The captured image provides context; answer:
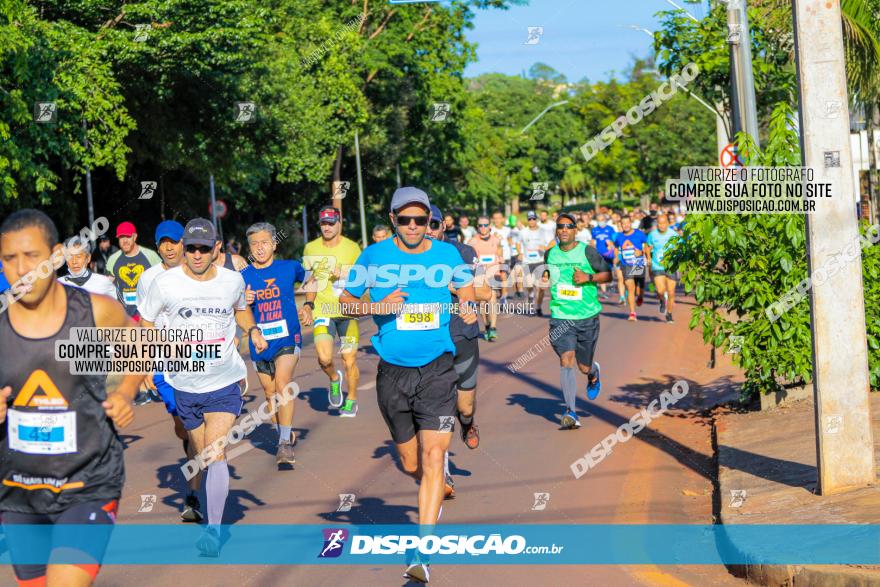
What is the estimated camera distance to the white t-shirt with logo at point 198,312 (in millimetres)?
7457

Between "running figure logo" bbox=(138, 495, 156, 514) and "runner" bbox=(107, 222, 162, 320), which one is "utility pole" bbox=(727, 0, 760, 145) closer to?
"runner" bbox=(107, 222, 162, 320)

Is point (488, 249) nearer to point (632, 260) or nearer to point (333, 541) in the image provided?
point (632, 260)

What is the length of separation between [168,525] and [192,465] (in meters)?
0.45

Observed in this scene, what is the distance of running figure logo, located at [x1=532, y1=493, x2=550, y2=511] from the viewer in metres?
8.15

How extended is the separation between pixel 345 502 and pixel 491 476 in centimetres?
134

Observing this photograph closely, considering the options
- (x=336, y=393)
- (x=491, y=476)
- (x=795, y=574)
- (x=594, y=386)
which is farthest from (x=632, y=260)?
(x=795, y=574)

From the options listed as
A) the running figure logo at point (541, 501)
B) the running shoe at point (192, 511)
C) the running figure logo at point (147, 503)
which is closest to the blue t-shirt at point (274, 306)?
the running figure logo at point (147, 503)

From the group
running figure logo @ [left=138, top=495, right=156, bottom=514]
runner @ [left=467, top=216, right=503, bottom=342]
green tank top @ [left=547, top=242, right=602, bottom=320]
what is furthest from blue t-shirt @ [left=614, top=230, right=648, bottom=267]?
running figure logo @ [left=138, top=495, right=156, bottom=514]

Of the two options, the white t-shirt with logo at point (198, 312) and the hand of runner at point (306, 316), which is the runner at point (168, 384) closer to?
the white t-shirt with logo at point (198, 312)

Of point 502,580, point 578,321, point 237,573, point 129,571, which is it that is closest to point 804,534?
point 502,580

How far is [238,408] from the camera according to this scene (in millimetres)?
7574

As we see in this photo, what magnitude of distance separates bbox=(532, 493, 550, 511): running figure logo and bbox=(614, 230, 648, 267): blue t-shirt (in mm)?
14010

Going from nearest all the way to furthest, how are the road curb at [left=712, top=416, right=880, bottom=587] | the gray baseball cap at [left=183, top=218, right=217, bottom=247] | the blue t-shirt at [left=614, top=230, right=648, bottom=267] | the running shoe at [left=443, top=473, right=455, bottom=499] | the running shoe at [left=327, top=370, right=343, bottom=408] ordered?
the road curb at [left=712, top=416, right=880, bottom=587]
the gray baseball cap at [left=183, top=218, right=217, bottom=247]
the running shoe at [left=443, top=473, right=455, bottom=499]
the running shoe at [left=327, top=370, right=343, bottom=408]
the blue t-shirt at [left=614, top=230, right=648, bottom=267]

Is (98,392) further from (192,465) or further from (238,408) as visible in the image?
(192,465)
